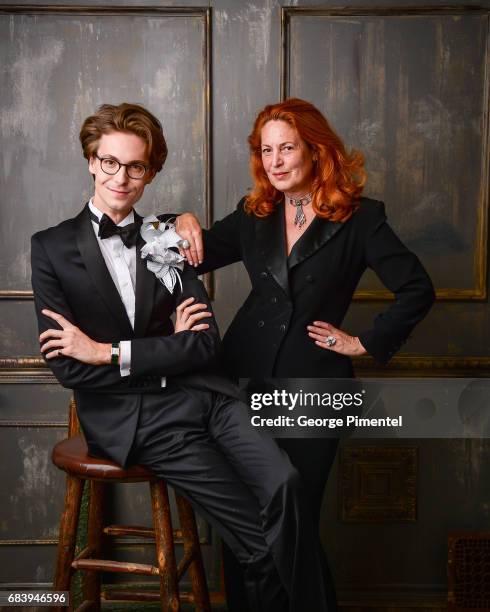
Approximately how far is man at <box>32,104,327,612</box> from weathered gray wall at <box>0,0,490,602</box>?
929 mm

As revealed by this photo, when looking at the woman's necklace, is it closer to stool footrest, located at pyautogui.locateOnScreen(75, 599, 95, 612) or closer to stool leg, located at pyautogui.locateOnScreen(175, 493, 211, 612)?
stool leg, located at pyautogui.locateOnScreen(175, 493, 211, 612)

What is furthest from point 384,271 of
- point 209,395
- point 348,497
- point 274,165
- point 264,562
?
point 348,497

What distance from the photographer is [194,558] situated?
2.71m

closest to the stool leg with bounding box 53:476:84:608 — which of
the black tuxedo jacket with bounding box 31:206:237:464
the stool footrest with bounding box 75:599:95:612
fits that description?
the black tuxedo jacket with bounding box 31:206:237:464

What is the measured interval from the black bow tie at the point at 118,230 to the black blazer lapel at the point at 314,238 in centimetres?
56

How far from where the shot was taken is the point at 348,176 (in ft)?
9.00

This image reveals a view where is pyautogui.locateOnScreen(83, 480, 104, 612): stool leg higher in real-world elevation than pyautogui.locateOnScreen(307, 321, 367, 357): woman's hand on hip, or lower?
lower

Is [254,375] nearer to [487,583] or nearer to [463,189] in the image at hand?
[463,189]

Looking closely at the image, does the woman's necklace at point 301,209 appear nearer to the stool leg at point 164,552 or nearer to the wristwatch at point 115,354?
the wristwatch at point 115,354

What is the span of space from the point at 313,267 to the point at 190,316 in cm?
50

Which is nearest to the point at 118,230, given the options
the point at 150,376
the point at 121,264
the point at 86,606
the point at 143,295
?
the point at 121,264

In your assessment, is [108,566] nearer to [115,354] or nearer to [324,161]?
[115,354]

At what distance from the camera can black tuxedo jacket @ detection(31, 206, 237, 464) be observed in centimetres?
236

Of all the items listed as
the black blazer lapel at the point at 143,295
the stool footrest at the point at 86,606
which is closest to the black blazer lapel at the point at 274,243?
the black blazer lapel at the point at 143,295
